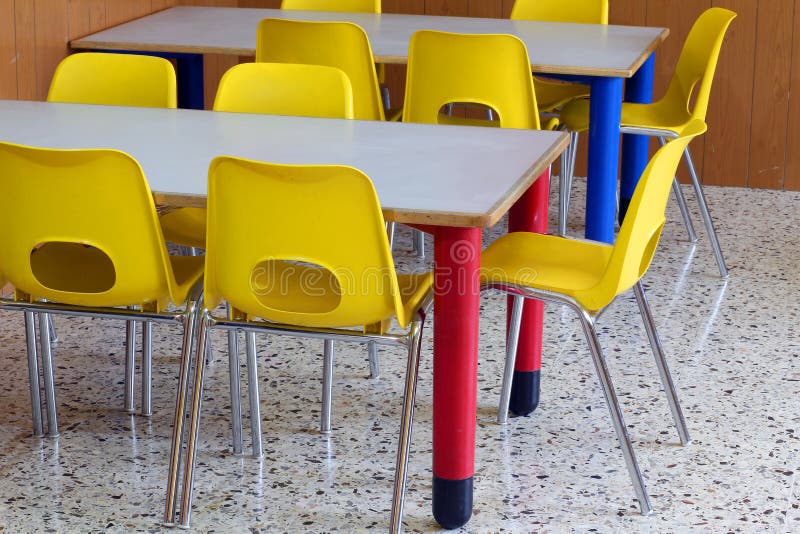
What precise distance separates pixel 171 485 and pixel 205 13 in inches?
109

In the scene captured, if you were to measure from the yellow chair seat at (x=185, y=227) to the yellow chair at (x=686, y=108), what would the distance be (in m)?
1.60

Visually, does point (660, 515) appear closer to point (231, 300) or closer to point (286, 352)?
point (231, 300)

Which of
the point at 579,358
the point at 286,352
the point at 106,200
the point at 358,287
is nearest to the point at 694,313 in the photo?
the point at 579,358

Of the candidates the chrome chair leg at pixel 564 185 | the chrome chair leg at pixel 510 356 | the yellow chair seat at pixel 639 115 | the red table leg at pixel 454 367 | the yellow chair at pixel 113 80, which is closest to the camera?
the red table leg at pixel 454 367

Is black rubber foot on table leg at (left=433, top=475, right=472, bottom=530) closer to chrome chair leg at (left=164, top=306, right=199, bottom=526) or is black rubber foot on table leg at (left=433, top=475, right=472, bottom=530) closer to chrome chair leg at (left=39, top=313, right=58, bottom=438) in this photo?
chrome chair leg at (left=164, top=306, right=199, bottom=526)

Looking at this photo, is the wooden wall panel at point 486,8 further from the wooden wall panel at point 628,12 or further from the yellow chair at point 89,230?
the yellow chair at point 89,230

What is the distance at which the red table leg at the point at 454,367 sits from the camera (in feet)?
8.05

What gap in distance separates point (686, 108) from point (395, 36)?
1.08 metres

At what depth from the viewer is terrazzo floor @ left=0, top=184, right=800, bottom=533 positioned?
2.71 m

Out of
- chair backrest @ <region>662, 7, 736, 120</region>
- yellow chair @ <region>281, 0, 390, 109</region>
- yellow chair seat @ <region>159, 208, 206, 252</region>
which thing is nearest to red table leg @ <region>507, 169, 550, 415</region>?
yellow chair seat @ <region>159, 208, 206, 252</region>

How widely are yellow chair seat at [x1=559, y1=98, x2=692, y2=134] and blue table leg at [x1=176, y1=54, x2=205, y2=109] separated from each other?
1.32 m

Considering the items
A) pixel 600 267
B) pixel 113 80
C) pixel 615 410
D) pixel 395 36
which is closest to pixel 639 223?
pixel 600 267

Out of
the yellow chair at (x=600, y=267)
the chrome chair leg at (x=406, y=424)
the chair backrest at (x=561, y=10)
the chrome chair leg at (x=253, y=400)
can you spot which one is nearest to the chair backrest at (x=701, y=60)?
the chair backrest at (x=561, y=10)

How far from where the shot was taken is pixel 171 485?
8.67 ft
